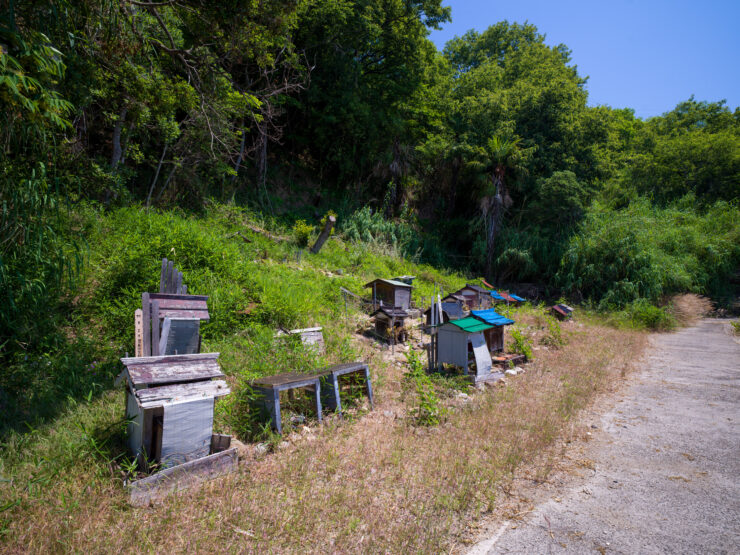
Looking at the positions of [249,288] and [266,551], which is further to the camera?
[249,288]

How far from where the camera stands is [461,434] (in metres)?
4.36

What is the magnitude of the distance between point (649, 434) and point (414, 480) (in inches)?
150

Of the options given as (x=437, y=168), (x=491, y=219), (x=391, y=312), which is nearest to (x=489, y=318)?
(x=391, y=312)

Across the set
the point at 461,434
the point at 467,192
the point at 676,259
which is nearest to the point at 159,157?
the point at 461,434

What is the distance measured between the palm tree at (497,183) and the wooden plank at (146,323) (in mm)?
16500

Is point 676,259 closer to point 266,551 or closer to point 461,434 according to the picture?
point 461,434

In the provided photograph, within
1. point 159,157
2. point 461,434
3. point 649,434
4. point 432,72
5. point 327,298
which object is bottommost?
point 649,434

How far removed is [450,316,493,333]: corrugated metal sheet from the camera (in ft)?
20.6

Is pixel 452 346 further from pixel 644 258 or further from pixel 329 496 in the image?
pixel 644 258

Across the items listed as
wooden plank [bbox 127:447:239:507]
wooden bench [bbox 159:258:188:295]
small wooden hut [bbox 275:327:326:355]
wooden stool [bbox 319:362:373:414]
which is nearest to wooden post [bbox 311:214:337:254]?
small wooden hut [bbox 275:327:326:355]

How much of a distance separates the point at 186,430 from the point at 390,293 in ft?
22.5

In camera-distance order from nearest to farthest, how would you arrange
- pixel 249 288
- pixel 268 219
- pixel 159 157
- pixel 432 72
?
1. pixel 249 288
2. pixel 159 157
3. pixel 268 219
4. pixel 432 72

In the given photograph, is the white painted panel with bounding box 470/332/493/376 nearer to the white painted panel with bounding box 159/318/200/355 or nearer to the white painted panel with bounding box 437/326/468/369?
the white painted panel with bounding box 437/326/468/369

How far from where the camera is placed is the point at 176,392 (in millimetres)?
3168
